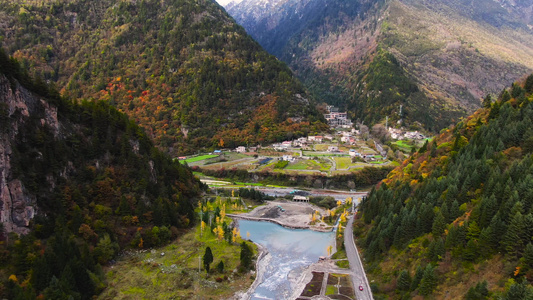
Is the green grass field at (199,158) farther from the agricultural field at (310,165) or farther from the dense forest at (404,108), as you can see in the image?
the dense forest at (404,108)

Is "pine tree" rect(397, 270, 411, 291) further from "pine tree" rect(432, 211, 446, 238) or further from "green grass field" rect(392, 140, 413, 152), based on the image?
"green grass field" rect(392, 140, 413, 152)

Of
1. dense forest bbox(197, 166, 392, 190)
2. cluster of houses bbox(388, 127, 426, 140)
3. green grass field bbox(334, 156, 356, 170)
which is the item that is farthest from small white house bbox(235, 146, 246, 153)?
cluster of houses bbox(388, 127, 426, 140)

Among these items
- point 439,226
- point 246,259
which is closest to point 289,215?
point 246,259

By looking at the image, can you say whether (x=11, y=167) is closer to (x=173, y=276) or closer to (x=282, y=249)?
(x=173, y=276)

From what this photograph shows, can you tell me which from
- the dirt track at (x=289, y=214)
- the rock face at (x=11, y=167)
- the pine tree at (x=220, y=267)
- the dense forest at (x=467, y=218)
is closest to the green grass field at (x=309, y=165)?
the dirt track at (x=289, y=214)

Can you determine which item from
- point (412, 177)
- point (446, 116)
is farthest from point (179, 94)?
point (446, 116)

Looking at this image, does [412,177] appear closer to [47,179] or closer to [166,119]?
[47,179]
